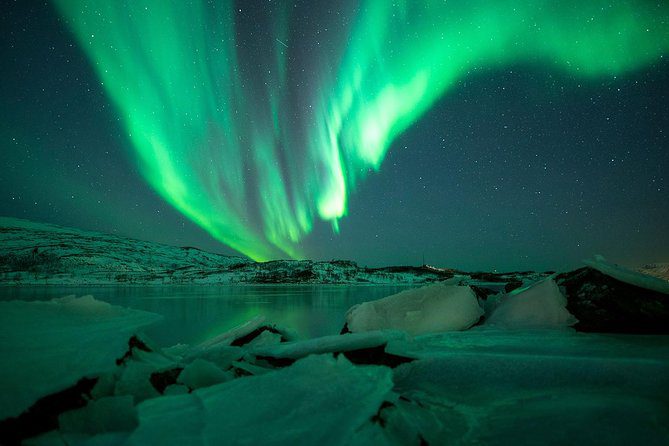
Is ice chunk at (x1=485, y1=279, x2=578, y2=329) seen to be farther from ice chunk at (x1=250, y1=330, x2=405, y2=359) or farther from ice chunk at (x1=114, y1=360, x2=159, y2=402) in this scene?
ice chunk at (x1=114, y1=360, x2=159, y2=402)

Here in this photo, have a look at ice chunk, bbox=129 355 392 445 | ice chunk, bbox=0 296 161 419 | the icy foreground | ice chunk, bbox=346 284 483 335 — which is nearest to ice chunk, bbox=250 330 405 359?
the icy foreground

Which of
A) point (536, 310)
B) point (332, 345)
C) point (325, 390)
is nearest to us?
point (325, 390)

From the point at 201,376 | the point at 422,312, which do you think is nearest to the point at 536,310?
the point at 422,312

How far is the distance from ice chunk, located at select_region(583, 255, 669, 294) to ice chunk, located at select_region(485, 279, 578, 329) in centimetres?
68

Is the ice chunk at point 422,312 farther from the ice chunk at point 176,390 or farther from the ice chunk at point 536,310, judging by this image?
the ice chunk at point 176,390

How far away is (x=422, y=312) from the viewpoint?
6051 millimetres

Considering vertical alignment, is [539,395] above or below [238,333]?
below

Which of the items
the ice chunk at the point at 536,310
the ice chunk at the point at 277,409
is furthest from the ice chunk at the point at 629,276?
the ice chunk at the point at 277,409

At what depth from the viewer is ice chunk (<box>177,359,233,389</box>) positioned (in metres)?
3.22

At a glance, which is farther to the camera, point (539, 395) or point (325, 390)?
point (539, 395)

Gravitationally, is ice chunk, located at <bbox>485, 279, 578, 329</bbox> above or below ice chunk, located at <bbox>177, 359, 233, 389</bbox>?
above

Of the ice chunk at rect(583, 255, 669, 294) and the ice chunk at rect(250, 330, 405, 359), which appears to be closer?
the ice chunk at rect(250, 330, 405, 359)

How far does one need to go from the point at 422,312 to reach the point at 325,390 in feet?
12.6

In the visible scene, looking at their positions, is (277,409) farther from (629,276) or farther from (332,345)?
(629,276)
